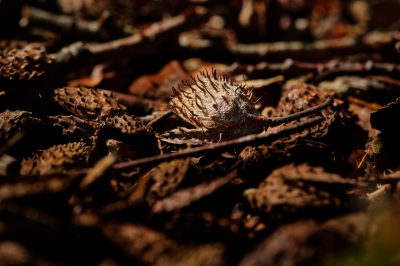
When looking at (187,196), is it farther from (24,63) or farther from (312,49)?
(312,49)

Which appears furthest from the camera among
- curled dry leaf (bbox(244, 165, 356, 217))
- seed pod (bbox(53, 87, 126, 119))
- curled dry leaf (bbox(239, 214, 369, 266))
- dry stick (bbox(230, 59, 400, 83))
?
dry stick (bbox(230, 59, 400, 83))

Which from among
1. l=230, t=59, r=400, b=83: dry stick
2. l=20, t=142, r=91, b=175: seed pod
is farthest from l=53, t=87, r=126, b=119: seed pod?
l=230, t=59, r=400, b=83: dry stick

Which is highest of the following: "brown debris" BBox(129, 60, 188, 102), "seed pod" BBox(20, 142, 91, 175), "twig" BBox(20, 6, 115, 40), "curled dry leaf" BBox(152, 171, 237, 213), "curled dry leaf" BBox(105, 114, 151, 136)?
"twig" BBox(20, 6, 115, 40)

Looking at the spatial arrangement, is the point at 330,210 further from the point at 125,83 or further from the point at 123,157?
the point at 125,83

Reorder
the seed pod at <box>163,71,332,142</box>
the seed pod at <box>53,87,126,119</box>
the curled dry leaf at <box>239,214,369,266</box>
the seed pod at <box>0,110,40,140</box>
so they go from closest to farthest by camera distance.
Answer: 1. the curled dry leaf at <box>239,214,369,266</box>
2. the seed pod at <box>0,110,40,140</box>
3. the seed pod at <box>163,71,332,142</box>
4. the seed pod at <box>53,87,126,119</box>

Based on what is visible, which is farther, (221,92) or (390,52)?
(390,52)

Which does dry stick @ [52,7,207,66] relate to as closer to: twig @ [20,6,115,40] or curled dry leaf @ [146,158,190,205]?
twig @ [20,6,115,40]

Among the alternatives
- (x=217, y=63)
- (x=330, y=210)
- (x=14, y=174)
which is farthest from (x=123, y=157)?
(x=217, y=63)
